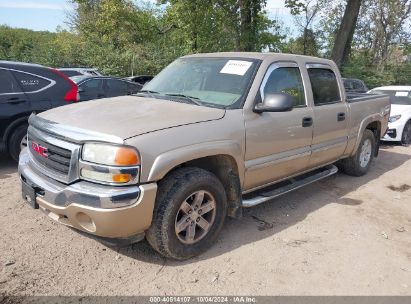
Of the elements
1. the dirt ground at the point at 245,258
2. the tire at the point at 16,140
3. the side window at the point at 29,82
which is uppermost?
the side window at the point at 29,82

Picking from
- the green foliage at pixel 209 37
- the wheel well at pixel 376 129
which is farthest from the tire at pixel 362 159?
the green foliage at pixel 209 37

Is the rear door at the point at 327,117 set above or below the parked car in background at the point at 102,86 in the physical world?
above

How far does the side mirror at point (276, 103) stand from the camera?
3832 mm

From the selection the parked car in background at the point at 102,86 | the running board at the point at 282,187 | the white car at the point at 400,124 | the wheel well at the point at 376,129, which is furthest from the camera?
the parked car in background at the point at 102,86

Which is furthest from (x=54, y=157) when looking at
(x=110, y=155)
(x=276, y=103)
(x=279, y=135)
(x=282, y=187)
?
(x=282, y=187)

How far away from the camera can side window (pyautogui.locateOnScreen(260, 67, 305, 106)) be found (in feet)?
14.1

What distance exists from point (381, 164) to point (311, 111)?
3.72m

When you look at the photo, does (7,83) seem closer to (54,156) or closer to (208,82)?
(54,156)

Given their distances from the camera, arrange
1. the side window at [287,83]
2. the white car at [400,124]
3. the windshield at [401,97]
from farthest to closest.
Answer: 1. the windshield at [401,97]
2. the white car at [400,124]
3. the side window at [287,83]

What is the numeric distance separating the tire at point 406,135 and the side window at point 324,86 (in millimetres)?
5082

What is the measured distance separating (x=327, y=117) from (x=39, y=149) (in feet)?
11.1

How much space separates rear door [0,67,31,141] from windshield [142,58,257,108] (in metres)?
2.55

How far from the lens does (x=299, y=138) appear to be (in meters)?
4.58

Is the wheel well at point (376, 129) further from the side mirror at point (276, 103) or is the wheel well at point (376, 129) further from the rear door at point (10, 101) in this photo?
the rear door at point (10, 101)
